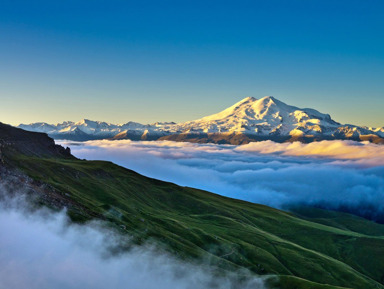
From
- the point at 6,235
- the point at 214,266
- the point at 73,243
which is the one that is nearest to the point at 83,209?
the point at 73,243

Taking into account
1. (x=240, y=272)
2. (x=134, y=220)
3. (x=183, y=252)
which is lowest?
(x=240, y=272)

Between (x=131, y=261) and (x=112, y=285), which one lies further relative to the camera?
(x=131, y=261)

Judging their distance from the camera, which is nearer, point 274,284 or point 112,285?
point 112,285

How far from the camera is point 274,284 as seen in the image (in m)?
158

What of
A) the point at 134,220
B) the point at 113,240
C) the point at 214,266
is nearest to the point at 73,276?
the point at 113,240

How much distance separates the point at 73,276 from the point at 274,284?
8770cm

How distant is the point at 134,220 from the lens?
191875 mm

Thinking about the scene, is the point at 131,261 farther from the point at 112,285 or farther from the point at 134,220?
the point at 134,220

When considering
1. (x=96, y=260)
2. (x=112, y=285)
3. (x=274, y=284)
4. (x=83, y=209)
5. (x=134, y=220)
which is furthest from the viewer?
(x=134, y=220)

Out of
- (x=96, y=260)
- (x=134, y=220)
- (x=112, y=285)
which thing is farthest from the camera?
(x=134, y=220)

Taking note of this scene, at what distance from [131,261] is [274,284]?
65.3m

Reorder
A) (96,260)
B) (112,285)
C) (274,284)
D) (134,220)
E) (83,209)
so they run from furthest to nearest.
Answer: (134,220), (83,209), (274,284), (96,260), (112,285)

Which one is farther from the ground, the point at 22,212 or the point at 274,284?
the point at 22,212

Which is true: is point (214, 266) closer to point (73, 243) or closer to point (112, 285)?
point (112, 285)
